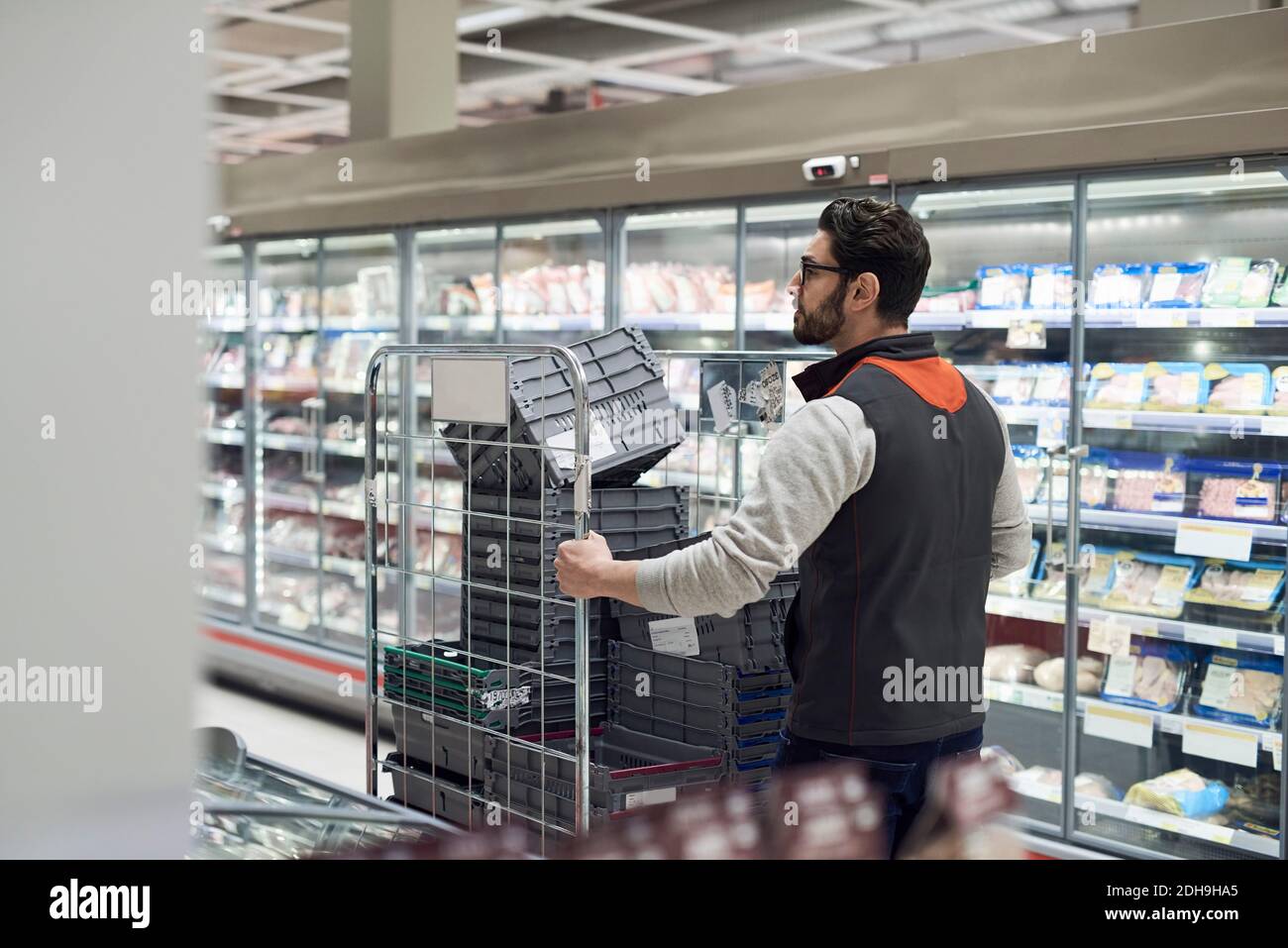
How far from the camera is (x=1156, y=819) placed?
12.6 ft

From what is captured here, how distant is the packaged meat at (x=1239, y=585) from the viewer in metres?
3.78

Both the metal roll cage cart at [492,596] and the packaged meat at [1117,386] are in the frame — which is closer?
the metal roll cage cart at [492,596]

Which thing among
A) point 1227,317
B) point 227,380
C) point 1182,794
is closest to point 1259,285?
point 1227,317

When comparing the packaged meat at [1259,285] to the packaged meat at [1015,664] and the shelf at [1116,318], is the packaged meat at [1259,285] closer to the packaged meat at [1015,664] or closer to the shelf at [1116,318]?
the shelf at [1116,318]

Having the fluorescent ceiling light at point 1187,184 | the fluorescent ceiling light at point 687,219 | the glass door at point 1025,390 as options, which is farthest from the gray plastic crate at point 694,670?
the fluorescent ceiling light at point 687,219

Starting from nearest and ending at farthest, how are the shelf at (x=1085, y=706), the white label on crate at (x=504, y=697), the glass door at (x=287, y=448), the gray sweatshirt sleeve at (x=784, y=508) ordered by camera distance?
the gray sweatshirt sleeve at (x=784, y=508), the white label on crate at (x=504, y=697), the shelf at (x=1085, y=706), the glass door at (x=287, y=448)

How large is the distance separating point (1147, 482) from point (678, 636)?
6.97ft

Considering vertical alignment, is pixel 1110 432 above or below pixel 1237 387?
below

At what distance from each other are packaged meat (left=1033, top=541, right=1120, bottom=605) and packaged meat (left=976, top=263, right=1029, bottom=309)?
2.79 ft

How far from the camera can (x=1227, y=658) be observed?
3910 millimetres

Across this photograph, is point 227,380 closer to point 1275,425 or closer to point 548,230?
point 548,230

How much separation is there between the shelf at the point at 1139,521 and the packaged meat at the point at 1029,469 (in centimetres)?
10
